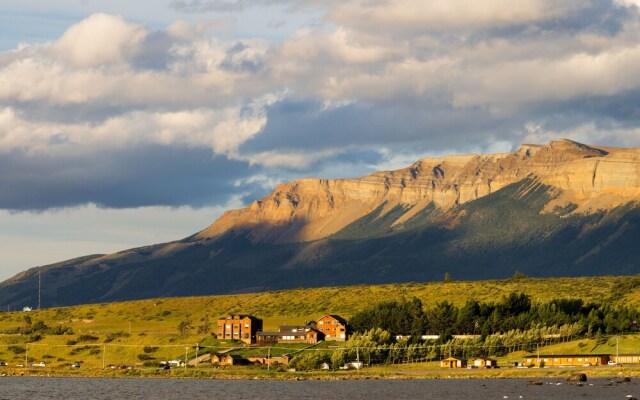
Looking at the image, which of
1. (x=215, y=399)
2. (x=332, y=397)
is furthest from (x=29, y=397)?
(x=332, y=397)

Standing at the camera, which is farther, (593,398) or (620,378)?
(620,378)

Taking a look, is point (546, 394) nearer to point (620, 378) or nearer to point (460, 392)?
point (460, 392)

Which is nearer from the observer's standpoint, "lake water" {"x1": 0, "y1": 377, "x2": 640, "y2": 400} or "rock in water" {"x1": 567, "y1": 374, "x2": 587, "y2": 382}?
"lake water" {"x1": 0, "y1": 377, "x2": 640, "y2": 400}

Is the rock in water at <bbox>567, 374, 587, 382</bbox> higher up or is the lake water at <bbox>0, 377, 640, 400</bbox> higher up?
the rock in water at <bbox>567, 374, 587, 382</bbox>

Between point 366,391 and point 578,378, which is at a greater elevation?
point 578,378

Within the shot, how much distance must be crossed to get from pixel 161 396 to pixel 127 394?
6.51 meters

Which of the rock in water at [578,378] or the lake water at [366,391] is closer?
the lake water at [366,391]

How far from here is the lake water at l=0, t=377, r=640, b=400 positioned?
168 m

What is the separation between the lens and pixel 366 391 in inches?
7146

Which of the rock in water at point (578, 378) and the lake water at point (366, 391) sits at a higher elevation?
the rock in water at point (578, 378)

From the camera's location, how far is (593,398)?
158 metres

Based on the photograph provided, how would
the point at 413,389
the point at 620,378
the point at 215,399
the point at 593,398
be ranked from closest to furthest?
the point at 593,398 < the point at 215,399 < the point at 413,389 < the point at 620,378

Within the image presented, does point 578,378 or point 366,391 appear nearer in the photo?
point 366,391

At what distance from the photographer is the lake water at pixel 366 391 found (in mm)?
168500
